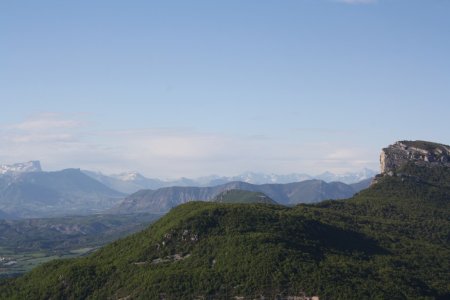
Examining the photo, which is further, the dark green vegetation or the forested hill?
the dark green vegetation

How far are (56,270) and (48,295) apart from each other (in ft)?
50.3

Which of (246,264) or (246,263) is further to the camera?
(246,263)

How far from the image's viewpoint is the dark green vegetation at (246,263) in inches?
5325

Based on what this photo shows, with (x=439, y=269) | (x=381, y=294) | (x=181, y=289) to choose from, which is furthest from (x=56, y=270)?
(x=439, y=269)

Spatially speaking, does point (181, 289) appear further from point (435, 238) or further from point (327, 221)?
point (435, 238)

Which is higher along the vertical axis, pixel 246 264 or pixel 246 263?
pixel 246 263

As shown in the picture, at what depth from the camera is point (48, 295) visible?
495ft

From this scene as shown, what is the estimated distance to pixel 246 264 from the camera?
140875mm

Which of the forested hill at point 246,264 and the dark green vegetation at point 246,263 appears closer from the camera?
the forested hill at point 246,264

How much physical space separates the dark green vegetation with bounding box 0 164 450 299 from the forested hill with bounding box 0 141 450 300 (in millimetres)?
264

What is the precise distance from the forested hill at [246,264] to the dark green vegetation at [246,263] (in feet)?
0.87

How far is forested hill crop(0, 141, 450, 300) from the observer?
135125mm

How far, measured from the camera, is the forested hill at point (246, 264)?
13512 cm

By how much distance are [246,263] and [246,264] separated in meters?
0.63
